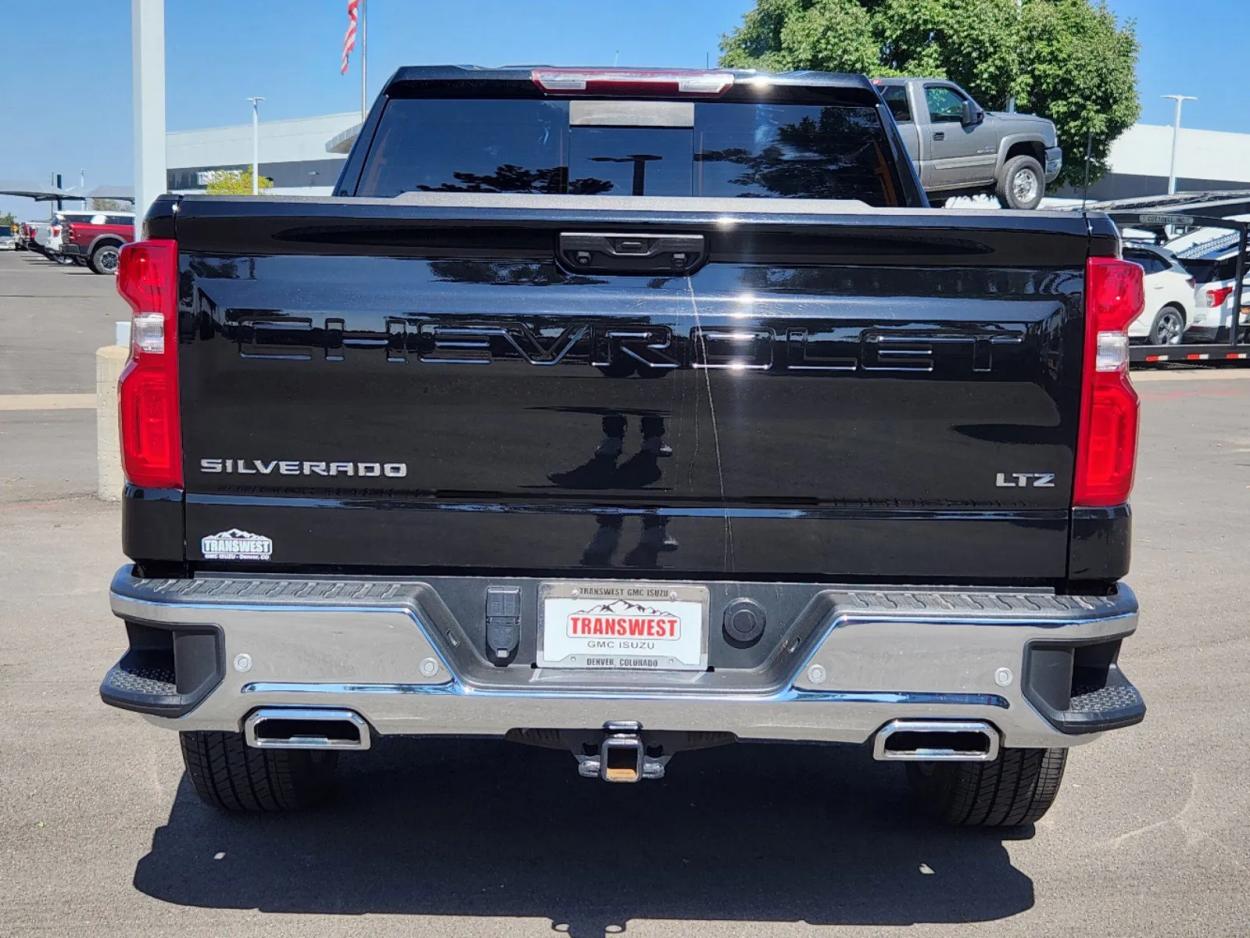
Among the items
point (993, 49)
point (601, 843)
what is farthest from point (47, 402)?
point (993, 49)

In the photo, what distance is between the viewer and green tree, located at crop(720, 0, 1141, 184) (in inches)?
1426

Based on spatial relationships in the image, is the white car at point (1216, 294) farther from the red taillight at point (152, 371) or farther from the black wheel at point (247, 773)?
the red taillight at point (152, 371)

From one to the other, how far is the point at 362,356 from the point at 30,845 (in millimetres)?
1946

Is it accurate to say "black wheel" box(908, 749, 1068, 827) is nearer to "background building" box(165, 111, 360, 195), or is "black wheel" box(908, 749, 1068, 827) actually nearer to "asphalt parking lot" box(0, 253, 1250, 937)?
"asphalt parking lot" box(0, 253, 1250, 937)

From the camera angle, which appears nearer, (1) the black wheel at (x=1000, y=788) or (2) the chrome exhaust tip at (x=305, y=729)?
(2) the chrome exhaust tip at (x=305, y=729)

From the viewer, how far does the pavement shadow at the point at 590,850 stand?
12.5 feet

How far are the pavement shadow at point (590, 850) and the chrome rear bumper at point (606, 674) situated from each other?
729mm

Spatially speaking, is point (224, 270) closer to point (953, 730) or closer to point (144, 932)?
point (144, 932)

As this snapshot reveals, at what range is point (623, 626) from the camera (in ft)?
11.0

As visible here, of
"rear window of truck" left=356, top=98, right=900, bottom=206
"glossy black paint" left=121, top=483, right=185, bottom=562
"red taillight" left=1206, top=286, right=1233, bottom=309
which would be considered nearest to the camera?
"glossy black paint" left=121, top=483, right=185, bottom=562

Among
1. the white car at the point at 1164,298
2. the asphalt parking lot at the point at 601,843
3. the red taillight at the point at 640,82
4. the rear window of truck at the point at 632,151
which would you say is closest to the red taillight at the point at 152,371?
the asphalt parking lot at the point at 601,843

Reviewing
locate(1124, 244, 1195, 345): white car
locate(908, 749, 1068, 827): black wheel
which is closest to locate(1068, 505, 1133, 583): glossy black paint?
locate(908, 749, 1068, 827): black wheel

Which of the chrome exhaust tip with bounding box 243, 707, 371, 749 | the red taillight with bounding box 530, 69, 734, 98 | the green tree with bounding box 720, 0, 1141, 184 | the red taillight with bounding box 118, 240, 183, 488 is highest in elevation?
the green tree with bounding box 720, 0, 1141, 184

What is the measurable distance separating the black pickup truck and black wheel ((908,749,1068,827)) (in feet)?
2.26
